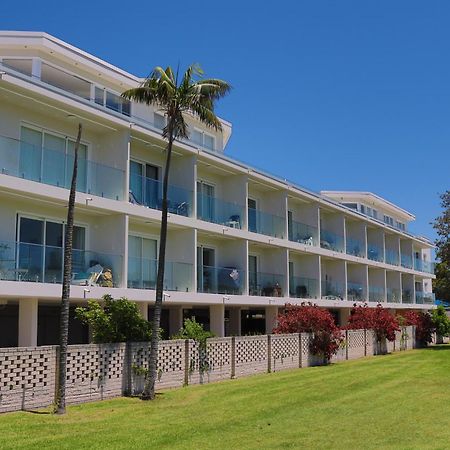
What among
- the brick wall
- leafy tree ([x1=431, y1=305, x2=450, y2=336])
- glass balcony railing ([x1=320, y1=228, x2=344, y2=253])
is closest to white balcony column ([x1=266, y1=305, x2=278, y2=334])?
the brick wall

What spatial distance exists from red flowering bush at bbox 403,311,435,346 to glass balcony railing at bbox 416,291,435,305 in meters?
7.18

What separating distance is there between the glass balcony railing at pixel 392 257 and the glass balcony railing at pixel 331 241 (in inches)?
396

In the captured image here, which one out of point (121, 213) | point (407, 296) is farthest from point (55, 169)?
point (407, 296)

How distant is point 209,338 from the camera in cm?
2270

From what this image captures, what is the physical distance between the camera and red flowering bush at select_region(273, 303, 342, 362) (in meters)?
29.7

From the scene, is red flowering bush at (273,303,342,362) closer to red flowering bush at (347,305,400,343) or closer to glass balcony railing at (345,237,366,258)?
red flowering bush at (347,305,400,343)

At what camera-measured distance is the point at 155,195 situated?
25750mm

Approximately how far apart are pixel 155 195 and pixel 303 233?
14462 millimetres

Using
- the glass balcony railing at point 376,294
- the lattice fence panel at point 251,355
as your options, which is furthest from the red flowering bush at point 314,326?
the glass balcony railing at point 376,294

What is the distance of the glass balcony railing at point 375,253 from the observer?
158 feet

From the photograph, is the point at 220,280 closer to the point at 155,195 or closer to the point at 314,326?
the point at 314,326

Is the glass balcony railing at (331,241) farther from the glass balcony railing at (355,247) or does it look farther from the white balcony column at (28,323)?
the white balcony column at (28,323)

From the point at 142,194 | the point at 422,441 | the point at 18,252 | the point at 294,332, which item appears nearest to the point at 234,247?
the point at 294,332

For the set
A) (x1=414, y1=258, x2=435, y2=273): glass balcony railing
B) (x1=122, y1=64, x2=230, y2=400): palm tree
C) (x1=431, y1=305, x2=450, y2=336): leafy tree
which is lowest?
(x1=431, y1=305, x2=450, y2=336): leafy tree
